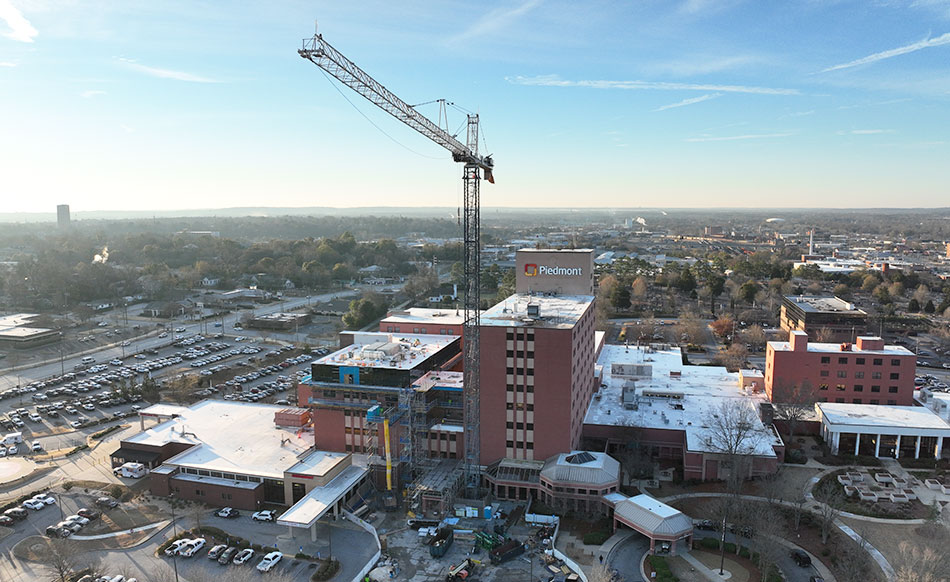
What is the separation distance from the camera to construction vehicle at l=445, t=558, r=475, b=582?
21391 millimetres

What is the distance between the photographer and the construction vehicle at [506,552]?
2248 centimetres

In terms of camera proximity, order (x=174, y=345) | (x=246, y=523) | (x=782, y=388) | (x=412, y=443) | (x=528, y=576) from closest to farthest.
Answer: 1. (x=528, y=576)
2. (x=246, y=523)
3. (x=412, y=443)
4. (x=782, y=388)
5. (x=174, y=345)

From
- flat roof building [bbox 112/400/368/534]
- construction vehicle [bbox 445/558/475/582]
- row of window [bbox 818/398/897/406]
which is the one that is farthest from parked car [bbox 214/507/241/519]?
row of window [bbox 818/398/897/406]

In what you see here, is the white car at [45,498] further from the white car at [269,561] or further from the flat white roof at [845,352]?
the flat white roof at [845,352]

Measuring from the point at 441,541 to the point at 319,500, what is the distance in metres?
5.93

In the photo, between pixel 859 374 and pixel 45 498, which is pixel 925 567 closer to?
pixel 859 374

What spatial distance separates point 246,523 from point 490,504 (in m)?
10.9

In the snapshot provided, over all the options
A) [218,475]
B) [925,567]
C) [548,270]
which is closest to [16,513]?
[218,475]

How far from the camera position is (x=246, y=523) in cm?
2606

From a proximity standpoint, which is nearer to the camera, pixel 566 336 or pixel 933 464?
pixel 566 336

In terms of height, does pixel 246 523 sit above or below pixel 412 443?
below

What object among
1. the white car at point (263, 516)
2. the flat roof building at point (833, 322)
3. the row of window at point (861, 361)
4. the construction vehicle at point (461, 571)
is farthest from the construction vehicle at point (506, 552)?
the flat roof building at point (833, 322)

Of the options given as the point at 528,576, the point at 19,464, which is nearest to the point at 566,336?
the point at 528,576

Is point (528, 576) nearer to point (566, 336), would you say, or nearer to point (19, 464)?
point (566, 336)
